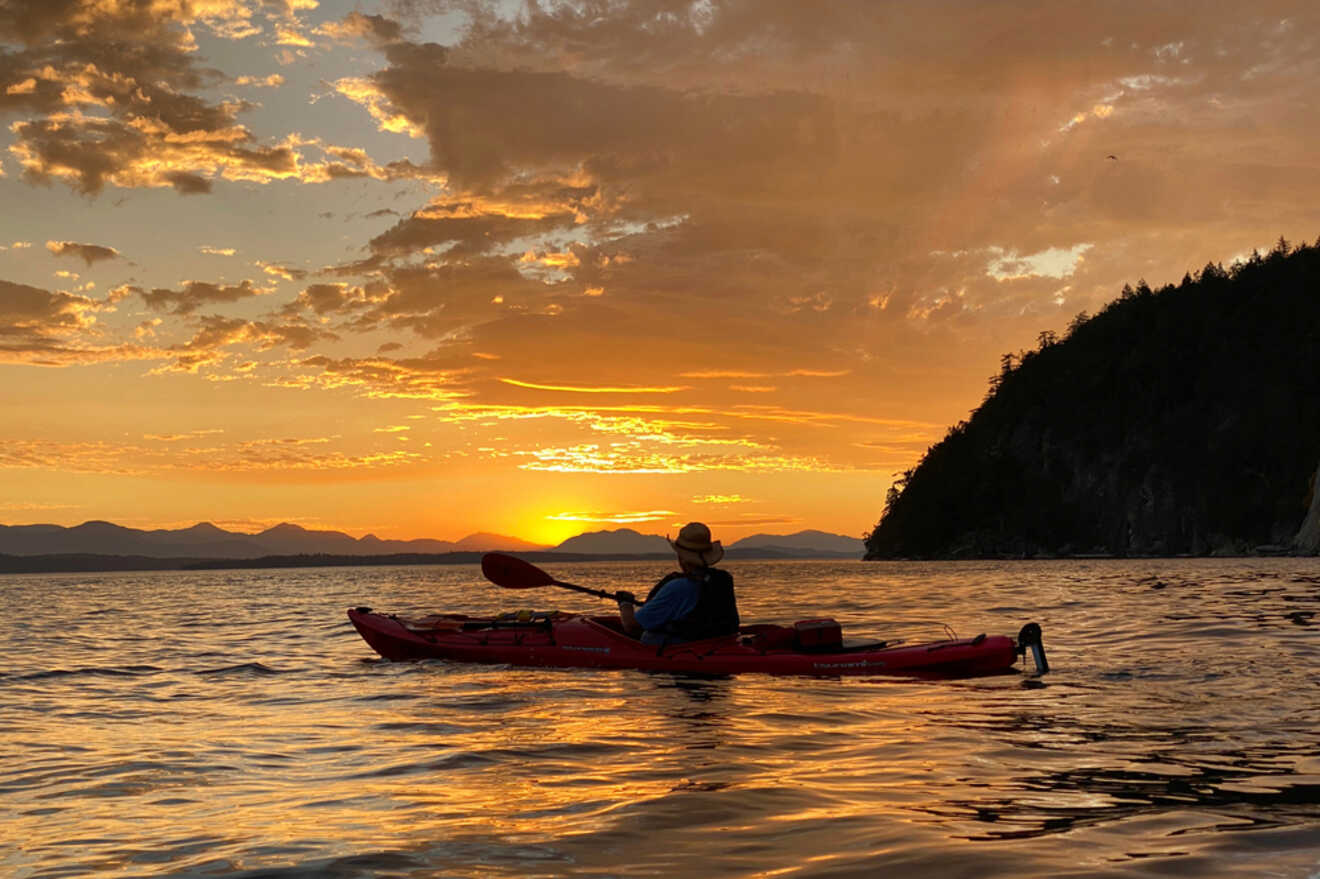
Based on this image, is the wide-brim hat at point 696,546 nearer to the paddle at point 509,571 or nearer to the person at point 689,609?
the person at point 689,609

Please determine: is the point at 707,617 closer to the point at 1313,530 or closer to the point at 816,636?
the point at 816,636

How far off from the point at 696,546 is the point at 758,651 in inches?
61.2

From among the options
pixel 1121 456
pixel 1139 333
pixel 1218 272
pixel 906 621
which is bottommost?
pixel 906 621

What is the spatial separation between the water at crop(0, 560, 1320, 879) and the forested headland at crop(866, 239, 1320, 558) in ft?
295

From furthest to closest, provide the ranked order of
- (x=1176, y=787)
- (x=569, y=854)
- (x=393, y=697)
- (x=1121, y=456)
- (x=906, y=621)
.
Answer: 1. (x=1121, y=456)
2. (x=906, y=621)
3. (x=393, y=697)
4. (x=1176, y=787)
5. (x=569, y=854)

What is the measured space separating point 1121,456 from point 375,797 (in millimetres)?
112679

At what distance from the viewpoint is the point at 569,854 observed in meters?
4.57

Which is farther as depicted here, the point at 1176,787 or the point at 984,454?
the point at 984,454

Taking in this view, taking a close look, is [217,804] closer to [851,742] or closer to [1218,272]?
[851,742]

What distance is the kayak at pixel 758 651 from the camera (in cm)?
1163

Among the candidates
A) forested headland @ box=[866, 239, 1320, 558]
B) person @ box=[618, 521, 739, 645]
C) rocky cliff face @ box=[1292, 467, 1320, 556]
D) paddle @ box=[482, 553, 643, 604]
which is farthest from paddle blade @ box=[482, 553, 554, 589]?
forested headland @ box=[866, 239, 1320, 558]

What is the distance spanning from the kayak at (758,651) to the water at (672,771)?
0.78 feet

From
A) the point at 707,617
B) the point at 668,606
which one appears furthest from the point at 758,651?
the point at 668,606

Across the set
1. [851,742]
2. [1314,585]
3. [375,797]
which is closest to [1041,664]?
[851,742]
